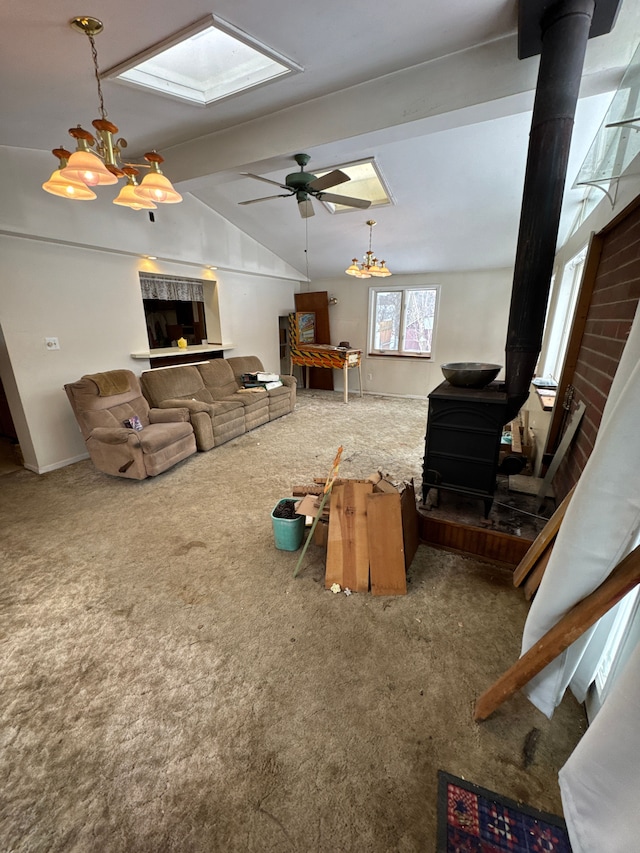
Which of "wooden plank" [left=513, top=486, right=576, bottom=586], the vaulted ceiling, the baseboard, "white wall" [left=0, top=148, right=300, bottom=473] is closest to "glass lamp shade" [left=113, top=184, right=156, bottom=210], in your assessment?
the vaulted ceiling

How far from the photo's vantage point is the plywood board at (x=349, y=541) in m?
1.98

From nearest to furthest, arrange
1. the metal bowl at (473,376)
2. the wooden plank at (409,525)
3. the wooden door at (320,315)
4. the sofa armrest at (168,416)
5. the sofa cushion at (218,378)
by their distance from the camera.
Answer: the wooden plank at (409,525)
the metal bowl at (473,376)
the sofa armrest at (168,416)
the sofa cushion at (218,378)
the wooden door at (320,315)

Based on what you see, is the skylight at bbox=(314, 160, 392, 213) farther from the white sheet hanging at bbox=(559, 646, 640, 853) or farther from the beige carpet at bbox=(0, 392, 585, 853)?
the white sheet hanging at bbox=(559, 646, 640, 853)

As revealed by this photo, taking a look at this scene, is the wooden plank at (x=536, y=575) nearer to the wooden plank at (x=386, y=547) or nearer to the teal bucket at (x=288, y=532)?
the wooden plank at (x=386, y=547)

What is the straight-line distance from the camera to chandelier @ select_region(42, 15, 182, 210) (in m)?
1.50

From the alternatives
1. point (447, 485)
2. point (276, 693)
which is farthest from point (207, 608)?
point (447, 485)

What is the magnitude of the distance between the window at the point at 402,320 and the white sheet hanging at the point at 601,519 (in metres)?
5.57

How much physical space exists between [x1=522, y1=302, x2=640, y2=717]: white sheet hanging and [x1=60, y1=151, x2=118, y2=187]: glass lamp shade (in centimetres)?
207

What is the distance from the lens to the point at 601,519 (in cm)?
96

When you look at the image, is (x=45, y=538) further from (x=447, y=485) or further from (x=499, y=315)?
(x=499, y=315)

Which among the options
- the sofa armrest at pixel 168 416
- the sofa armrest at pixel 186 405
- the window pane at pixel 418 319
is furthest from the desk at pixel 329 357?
the sofa armrest at pixel 168 416

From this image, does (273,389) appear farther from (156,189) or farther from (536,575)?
(536,575)

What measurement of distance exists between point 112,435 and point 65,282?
1727 millimetres

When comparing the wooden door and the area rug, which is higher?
the wooden door
